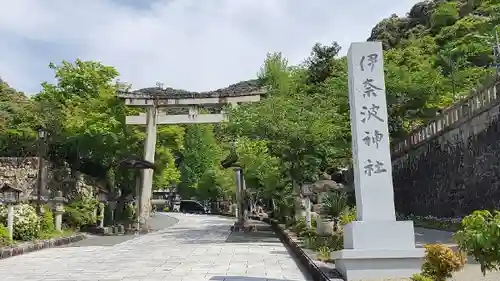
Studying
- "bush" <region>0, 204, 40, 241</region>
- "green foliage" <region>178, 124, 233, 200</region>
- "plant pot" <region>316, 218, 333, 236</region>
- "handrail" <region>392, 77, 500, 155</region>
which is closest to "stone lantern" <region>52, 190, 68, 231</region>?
"bush" <region>0, 204, 40, 241</region>

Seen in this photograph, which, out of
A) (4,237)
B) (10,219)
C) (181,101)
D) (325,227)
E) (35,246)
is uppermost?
(181,101)

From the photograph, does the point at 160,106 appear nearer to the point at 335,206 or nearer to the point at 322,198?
the point at 322,198

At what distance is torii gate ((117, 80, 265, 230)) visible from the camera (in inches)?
852

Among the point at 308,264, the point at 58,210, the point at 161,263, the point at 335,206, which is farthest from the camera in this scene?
the point at 58,210

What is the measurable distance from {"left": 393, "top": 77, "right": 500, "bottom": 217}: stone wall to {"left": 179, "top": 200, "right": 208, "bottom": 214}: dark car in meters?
25.4

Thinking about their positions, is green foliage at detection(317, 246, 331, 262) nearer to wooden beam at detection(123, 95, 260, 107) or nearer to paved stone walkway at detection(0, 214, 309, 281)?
paved stone walkway at detection(0, 214, 309, 281)

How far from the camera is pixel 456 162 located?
16.9 metres

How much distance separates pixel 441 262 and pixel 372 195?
72.0 inches

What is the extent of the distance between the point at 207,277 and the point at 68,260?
16.0ft

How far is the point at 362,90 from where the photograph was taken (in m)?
7.79

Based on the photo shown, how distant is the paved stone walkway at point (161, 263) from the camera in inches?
344

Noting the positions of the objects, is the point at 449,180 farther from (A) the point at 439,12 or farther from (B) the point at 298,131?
(A) the point at 439,12

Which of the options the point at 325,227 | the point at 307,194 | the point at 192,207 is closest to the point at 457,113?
the point at 307,194

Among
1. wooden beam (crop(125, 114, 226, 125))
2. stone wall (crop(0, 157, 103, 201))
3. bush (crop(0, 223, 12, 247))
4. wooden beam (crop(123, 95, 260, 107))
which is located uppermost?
wooden beam (crop(123, 95, 260, 107))
